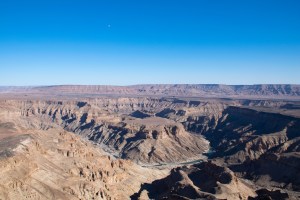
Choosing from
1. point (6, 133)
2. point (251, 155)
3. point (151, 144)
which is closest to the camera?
point (6, 133)

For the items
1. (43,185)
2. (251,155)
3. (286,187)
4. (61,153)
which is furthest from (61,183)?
(251,155)

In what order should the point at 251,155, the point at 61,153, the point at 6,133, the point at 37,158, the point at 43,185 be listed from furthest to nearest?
the point at 251,155, the point at 6,133, the point at 61,153, the point at 37,158, the point at 43,185

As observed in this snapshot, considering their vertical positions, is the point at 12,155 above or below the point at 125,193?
above

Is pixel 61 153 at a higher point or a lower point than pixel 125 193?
higher

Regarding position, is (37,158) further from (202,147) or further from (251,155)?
(202,147)

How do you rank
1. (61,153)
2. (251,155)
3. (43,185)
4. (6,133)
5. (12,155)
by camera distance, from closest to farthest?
1. (43,185)
2. (12,155)
3. (61,153)
4. (6,133)
5. (251,155)

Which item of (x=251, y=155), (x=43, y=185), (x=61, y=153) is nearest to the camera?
(x=43, y=185)

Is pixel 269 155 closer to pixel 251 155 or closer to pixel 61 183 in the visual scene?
pixel 251 155

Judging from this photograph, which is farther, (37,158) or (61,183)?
(37,158)

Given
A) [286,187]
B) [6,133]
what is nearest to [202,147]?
[286,187]
